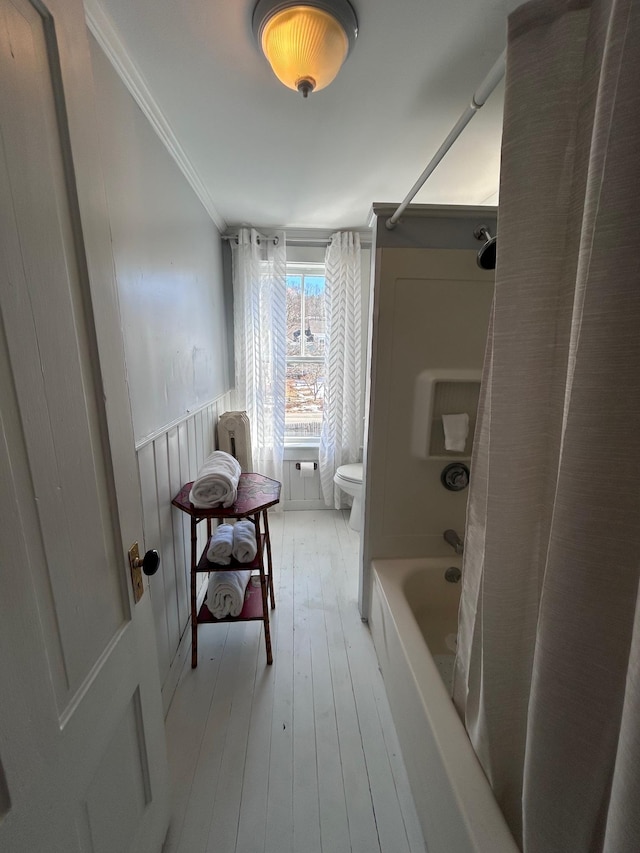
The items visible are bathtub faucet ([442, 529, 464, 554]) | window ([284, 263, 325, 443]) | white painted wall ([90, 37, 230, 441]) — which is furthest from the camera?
window ([284, 263, 325, 443])

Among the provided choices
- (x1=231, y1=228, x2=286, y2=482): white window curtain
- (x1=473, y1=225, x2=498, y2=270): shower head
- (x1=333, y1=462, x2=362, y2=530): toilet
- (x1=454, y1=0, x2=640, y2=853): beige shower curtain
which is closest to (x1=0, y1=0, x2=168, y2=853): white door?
(x1=454, y1=0, x2=640, y2=853): beige shower curtain

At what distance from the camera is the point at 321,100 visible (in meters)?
1.27

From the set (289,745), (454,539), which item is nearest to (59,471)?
(289,745)

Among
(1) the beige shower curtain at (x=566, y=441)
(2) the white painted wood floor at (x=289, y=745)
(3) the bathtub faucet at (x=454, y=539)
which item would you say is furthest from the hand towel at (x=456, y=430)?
(2) the white painted wood floor at (x=289, y=745)

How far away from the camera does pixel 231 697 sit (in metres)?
1.34

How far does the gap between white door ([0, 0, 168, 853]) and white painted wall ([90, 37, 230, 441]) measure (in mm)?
481

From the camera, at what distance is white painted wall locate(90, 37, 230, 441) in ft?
3.41

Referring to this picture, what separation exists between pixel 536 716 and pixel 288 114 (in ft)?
6.52

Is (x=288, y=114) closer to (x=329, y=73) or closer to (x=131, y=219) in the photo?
(x=329, y=73)

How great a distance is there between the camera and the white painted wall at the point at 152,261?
104 centimetres

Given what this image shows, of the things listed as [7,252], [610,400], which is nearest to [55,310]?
[7,252]

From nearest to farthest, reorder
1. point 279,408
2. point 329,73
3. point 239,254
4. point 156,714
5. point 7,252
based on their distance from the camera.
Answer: point 7,252 < point 156,714 < point 329,73 < point 239,254 < point 279,408

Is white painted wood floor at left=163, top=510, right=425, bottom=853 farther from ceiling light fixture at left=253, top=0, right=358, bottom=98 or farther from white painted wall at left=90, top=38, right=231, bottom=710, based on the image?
ceiling light fixture at left=253, top=0, right=358, bottom=98

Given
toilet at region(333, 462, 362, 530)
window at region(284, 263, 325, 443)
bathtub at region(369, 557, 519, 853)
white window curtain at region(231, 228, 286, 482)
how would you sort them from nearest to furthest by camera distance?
bathtub at region(369, 557, 519, 853)
toilet at region(333, 462, 362, 530)
white window curtain at region(231, 228, 286, 482)
window at region(284, 263, 325, 443)
